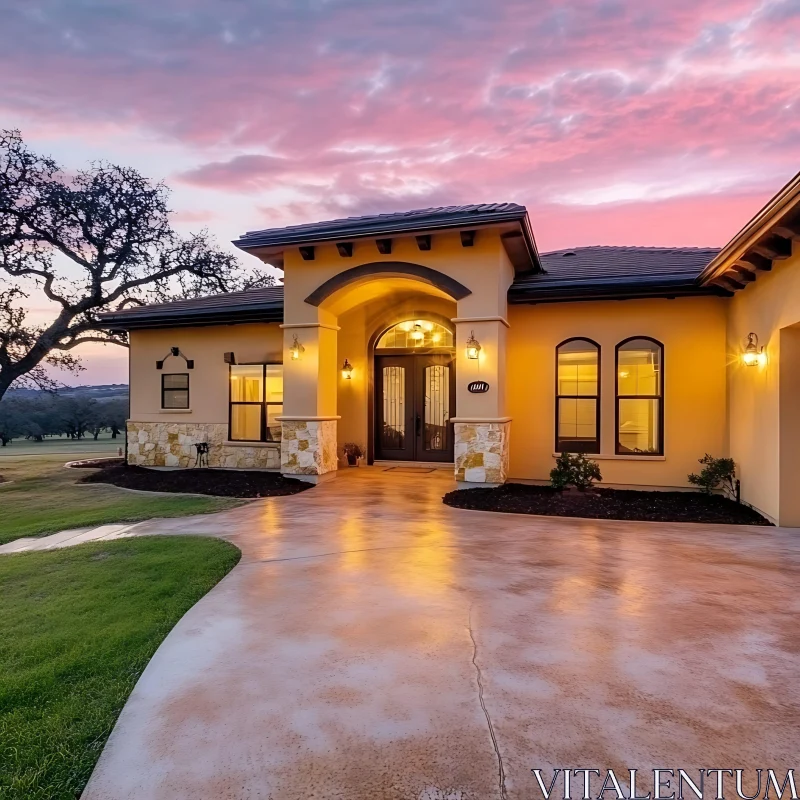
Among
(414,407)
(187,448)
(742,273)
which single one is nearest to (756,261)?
(742,273)

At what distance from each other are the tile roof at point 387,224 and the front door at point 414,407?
353cm

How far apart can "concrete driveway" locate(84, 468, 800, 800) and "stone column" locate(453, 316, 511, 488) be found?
325cm

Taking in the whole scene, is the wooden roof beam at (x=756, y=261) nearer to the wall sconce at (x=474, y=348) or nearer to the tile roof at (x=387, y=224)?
the tile roof at (x=387, y=224)

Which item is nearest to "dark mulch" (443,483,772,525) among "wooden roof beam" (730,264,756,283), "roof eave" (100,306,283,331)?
"wooden roof beam" (730,264,756,283)

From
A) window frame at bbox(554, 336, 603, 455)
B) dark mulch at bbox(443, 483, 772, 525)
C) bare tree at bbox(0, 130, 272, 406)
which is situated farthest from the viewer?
bare tree at bbox(0, 130, 272, 406)

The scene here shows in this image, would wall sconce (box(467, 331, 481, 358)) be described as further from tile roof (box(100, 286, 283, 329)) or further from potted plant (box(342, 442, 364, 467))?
tile roof (box(100, 286, 283, 329))

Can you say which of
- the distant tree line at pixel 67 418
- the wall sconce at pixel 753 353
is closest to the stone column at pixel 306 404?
the wall sconce at pixel 753 353

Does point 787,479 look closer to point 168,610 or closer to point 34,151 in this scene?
point 168,610

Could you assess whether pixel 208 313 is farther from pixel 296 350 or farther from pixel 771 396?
pixel 771 396

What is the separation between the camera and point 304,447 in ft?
31.6

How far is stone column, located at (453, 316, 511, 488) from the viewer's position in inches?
334

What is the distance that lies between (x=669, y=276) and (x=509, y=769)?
849 cm

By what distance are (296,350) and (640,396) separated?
620cm

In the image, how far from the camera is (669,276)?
28.3ft
